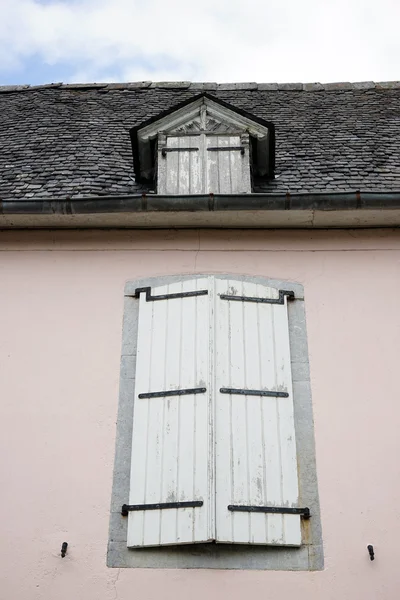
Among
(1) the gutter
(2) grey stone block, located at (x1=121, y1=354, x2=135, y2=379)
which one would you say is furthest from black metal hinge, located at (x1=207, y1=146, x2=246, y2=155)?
(2) grey stone block, located at (x1=121, y1=354, x2=135, y2=379)

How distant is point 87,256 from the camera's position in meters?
6.35

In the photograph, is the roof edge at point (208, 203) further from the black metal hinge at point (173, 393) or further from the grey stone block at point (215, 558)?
the grey stone block at point (215, 558)

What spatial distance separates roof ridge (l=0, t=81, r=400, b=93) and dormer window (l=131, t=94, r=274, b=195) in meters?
3.57

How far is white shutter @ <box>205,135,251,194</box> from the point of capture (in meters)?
6.73

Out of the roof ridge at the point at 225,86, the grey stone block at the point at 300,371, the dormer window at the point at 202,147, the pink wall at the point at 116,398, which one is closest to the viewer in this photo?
the pink wall at the point at 116,398

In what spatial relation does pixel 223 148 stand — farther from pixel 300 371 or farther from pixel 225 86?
pixel 225 86

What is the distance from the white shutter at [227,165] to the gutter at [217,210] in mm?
471

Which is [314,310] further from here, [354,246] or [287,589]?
[287,589]

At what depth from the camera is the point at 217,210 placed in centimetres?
622

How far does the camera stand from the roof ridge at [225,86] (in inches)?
417

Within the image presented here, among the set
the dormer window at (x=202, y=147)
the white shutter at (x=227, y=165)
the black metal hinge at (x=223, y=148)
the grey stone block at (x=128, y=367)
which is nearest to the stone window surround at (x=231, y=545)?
the grey stone block at (x=128, y=367)

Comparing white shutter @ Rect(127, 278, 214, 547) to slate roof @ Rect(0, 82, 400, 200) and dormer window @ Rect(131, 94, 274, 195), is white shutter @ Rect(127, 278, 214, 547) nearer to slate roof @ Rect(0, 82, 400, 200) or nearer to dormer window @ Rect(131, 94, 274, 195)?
dormer window @ Rect(131, 94, 274, 195)

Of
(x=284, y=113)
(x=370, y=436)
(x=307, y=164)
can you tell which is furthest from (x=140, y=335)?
(x=284, y=113)

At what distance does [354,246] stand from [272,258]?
70cm
